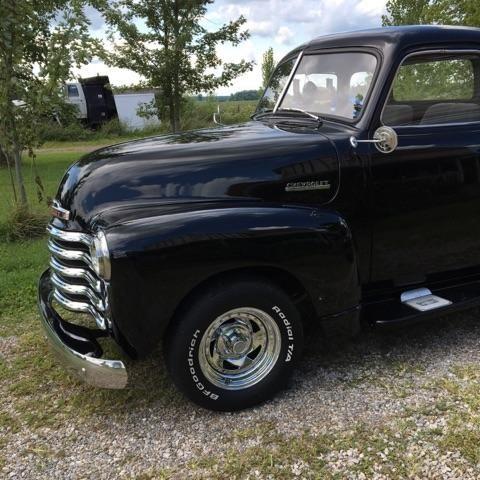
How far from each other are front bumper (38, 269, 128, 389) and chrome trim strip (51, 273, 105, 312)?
22 centimetres

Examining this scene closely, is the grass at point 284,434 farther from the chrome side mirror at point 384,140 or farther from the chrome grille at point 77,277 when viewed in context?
the chrome side mirror at point 384,140

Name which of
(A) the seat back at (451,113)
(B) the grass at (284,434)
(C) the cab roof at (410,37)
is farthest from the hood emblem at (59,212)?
(A) the seat back at (451,113)

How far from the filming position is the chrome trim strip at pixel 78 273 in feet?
9.23

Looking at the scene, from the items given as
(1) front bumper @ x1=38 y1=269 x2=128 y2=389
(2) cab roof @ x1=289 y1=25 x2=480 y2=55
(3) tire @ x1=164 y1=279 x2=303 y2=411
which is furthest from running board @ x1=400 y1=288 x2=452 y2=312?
(1) front bumper @ x1=38 y1=269 x2=128 y2=389

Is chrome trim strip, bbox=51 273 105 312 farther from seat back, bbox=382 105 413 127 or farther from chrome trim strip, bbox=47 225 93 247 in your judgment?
seat back, bbox=382 105 413 127

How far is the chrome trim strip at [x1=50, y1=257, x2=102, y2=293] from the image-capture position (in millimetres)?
2812

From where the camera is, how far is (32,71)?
688cm

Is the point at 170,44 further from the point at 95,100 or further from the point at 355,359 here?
the point at 95,100

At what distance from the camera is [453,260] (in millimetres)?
3662

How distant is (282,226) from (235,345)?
2.37ft

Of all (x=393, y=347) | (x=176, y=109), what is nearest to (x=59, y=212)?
(x=393, y=347)

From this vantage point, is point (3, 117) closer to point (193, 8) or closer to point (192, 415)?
point (192, 415)

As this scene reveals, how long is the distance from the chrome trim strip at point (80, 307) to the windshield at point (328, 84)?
6.54ft

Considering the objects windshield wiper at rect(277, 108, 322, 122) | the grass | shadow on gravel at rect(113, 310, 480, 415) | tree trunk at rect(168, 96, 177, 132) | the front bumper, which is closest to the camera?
the grass
